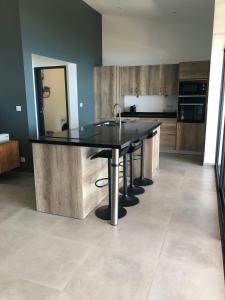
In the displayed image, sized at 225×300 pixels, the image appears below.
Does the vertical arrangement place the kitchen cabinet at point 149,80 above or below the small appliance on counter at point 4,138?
above

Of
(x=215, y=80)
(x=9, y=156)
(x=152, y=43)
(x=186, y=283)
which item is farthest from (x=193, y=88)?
(x=186, y=283)

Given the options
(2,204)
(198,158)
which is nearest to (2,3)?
(2,204)

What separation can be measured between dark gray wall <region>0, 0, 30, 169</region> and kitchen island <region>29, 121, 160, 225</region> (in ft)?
5.88

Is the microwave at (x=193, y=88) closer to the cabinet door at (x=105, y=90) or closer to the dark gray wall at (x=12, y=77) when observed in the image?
the cabinet door at (x=105, y=90)

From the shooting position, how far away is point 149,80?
21.1ft

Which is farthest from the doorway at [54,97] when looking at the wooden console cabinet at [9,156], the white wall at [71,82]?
the wooden console cabinet at [9,156]

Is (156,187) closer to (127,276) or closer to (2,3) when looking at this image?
(127,276)

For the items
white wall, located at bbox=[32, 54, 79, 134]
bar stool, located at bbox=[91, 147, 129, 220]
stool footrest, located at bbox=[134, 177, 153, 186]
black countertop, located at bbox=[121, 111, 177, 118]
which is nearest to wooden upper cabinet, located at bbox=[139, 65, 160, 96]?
black countertop, located at bbox=[121, 111, 177, 118]

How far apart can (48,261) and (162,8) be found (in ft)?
17.8

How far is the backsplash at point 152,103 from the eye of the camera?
675 cm

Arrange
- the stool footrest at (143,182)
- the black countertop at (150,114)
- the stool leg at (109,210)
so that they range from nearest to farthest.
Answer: the stool leg at (109,210) < the stool footrest at (143,182) < the black countertop at (150,114)

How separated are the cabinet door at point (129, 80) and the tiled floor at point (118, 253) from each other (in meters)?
3.76

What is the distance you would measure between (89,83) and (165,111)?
86.0 inches

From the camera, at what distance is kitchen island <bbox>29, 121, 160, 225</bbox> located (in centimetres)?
282
